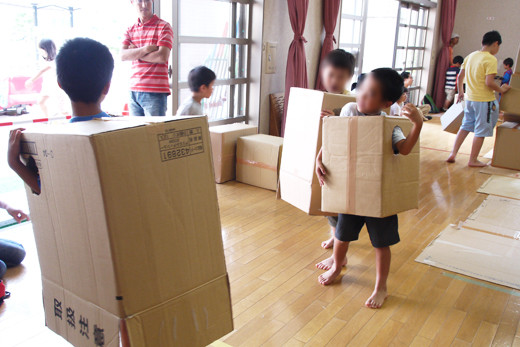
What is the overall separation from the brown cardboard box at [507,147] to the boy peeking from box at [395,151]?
3426 mm

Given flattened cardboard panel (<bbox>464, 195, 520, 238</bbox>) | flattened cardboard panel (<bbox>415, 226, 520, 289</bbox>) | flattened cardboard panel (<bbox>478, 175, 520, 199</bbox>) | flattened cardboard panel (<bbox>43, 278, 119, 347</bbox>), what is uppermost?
flattened cardboard panel (<bbox>43, 278, 119, 347</bbox>)

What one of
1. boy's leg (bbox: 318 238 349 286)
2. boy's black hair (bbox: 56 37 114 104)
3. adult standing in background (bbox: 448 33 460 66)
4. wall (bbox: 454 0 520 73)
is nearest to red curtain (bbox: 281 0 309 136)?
boy's leg (bbox: 318 238 349 286)

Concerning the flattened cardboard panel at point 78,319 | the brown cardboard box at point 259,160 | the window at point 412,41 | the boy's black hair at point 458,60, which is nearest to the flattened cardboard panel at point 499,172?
the brown cardboard box at point 259,160

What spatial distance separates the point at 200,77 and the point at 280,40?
2075 millimetres

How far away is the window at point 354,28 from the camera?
6.62 meters

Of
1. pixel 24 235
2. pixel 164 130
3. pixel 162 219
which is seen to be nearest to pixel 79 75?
pixel 164 130

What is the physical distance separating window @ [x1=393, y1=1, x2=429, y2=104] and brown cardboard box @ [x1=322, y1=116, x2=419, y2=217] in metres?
6.77

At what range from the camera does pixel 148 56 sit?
332 centimetres

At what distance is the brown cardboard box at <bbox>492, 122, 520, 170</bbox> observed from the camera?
4809 mm

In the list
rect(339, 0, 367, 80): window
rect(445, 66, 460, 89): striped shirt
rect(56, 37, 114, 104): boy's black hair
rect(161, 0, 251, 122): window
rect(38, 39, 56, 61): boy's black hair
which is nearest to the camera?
rect(56, 37, 114, 104): boy's black hair

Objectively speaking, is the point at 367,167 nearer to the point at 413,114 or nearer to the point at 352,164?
the point at 352,164

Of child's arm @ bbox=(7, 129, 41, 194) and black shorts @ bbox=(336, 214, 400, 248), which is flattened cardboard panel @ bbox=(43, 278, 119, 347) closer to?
child's arm @ bbox=(7, 129, 41, 194)

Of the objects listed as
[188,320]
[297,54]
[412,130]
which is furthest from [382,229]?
[297,54]

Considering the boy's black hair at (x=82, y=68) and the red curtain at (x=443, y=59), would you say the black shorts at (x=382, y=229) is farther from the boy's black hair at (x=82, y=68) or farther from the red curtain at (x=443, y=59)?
the red curtain at (x=443, y=59)
